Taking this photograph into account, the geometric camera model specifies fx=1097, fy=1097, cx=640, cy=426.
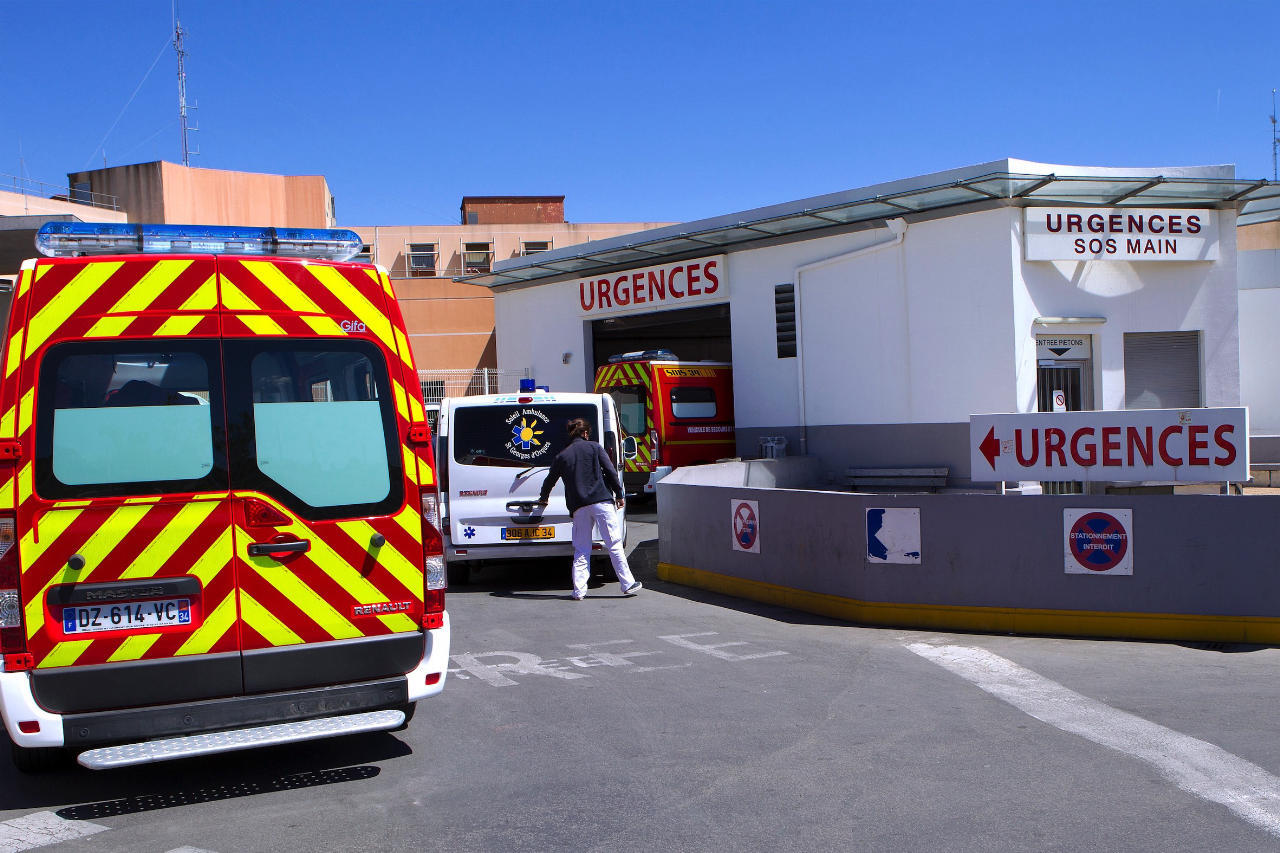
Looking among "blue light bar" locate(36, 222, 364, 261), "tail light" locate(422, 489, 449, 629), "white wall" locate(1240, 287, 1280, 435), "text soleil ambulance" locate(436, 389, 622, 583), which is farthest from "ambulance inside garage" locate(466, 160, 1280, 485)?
"tail light" locate(422, 489, 449, 629)

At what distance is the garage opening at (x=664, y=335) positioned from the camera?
24.3m

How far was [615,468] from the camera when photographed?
36.7ft

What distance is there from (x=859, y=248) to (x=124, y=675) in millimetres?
15698

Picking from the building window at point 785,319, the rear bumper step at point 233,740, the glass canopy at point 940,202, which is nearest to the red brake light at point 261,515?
the rear bumper step at point 233,740

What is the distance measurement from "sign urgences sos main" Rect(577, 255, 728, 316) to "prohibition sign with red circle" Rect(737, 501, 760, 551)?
1075 cm

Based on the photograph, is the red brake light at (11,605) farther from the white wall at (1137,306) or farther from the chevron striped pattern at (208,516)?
the white wall at (1137,306)

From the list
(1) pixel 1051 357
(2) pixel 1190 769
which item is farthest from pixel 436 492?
(1) pixel 1051 357

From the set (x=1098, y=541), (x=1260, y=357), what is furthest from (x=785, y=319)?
(x=1098, y=541)

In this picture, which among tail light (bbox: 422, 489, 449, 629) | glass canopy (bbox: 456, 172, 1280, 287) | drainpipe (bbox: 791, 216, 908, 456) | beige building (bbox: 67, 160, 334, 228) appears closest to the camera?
tail light (bbox: 422, 489, 449, 629)

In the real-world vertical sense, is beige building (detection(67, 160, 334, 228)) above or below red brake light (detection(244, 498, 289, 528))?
above

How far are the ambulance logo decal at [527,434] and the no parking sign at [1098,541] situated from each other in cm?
544

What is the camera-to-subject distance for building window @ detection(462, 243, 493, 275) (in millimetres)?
47094

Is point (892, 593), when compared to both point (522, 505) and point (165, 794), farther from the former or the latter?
point (165, 794)

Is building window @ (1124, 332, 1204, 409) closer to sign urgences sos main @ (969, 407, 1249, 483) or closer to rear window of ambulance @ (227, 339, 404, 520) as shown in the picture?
sign urgences sos main @ (969, 407, 1249, 483)
